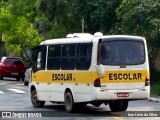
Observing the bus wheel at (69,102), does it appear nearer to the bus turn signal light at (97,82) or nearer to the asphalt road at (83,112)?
the asphalt road at (83,112)

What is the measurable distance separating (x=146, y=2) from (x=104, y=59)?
44.6ft

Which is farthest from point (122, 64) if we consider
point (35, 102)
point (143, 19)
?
point (143, 19)

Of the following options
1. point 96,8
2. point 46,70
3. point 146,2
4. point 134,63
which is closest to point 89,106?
point 46,70

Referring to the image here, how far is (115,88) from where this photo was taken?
18312 mm

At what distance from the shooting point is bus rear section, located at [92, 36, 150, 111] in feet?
59.8

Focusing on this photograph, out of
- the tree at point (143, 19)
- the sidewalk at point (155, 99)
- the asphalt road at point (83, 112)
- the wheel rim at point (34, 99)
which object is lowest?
the asphalt road at point (83, 112)

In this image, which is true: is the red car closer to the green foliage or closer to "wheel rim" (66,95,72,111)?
the green foliage

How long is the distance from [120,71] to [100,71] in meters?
0.67

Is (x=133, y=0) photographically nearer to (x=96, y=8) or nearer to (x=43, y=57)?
(x=96, y=8)

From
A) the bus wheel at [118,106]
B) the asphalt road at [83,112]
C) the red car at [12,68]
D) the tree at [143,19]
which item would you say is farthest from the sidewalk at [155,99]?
the red car at [12,68]

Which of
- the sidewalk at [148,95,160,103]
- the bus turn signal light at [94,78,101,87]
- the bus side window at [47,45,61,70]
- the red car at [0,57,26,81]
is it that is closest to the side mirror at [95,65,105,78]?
the bus turn signal light at [94,78,101,87]

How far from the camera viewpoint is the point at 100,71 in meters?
18.2

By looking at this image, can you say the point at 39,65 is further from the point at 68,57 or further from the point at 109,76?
the point at 109,76

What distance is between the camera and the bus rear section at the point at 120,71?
718 inches
